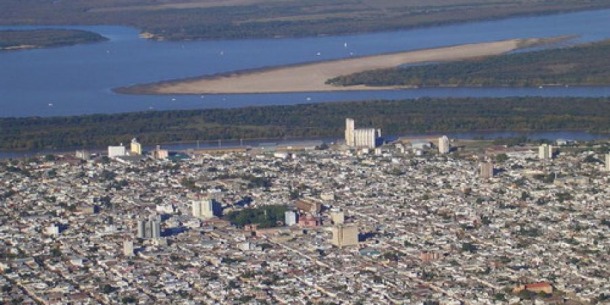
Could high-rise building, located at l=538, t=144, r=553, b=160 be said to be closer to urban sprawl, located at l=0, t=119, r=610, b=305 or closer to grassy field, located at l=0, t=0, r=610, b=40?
urban sprawl, located at l=0, t=119, r=610, b=305

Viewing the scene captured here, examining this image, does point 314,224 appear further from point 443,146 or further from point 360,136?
point 360,136

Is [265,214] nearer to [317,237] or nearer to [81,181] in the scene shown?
[317,237]

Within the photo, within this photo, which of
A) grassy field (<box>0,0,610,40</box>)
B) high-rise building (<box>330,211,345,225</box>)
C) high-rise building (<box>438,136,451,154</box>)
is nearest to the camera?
high-rise building (<box>330,211,345,225</box>)

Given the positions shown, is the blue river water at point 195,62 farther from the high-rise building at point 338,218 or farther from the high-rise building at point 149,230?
the high-rise building at point 149,230

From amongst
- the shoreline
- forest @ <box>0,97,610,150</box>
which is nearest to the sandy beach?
the shoreline

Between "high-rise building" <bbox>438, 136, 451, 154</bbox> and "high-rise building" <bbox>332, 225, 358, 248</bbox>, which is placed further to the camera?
"high-rise building" <bbox>438, 136, 451, 154</bbox>

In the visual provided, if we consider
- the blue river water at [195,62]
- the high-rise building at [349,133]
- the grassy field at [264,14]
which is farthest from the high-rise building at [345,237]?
the grassy field at [264,14]
